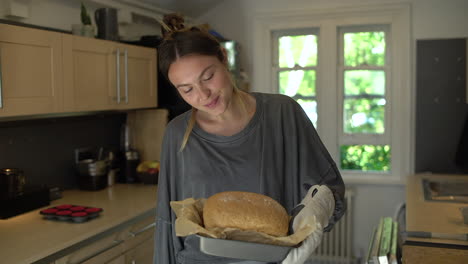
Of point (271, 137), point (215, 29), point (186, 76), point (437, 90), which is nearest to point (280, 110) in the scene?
point (271, 137)

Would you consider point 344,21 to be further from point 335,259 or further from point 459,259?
point 459,259

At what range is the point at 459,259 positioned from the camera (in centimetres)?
164

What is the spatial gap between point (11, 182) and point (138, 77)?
1053 millimetres

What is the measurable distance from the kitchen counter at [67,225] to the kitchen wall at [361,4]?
169 cm

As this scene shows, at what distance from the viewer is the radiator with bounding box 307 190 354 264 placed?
13.1ft

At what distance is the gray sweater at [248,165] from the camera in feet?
4.64

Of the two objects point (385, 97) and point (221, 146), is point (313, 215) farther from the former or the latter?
point (385, 97)

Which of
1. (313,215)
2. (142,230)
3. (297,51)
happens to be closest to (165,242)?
(313,215)

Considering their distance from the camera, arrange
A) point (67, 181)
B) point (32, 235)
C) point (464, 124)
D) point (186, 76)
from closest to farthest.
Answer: point (186, 76), point (32, 235), point (67, 181), point (464, 124)

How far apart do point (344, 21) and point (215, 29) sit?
3.53 ft

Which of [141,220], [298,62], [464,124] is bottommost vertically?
[141,220]

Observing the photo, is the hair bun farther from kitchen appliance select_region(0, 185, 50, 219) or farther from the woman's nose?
kitchen appliance select_region(0, 185, 50, 219)

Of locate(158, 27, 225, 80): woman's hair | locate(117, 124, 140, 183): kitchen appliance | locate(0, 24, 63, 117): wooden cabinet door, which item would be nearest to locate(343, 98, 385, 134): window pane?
locate(117, 124, 140, 183): kitchen appliance

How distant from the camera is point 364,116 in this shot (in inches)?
161
